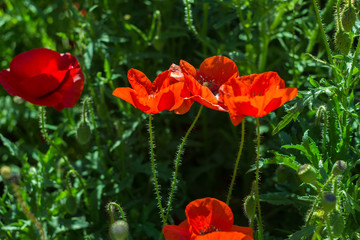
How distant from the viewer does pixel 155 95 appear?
1.83 meters

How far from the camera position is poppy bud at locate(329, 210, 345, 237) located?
1.55m

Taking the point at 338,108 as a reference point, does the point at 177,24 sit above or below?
→ above

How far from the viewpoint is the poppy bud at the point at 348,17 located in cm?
189

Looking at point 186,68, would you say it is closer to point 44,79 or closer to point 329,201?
point 44,79

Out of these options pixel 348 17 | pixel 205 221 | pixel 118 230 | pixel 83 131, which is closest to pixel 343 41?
pixel 348 17

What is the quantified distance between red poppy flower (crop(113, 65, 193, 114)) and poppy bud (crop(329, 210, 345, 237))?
0.57 metres

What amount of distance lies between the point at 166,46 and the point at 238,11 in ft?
2.71

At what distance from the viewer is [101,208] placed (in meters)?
2.67

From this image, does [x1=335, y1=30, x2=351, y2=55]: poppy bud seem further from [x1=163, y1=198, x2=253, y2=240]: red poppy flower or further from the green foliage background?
[x1=163, y1=198, x2=253, y2=240]: red poppy flower

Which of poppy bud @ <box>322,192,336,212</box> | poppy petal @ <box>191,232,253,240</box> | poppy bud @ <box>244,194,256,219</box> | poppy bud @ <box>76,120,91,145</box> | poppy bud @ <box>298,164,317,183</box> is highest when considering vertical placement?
poppy bud @ <box>76,120,91,145</box>

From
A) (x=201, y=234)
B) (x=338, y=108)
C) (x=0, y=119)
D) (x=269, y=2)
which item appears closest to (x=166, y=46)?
(x=269, y=2)

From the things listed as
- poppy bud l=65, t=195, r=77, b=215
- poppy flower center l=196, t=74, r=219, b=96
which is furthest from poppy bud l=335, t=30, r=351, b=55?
poppy bud l=65, t=195, r=77, b=215

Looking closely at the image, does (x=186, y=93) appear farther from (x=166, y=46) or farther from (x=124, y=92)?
(x=166, y=46)

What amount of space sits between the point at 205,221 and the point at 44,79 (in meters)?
0.81
